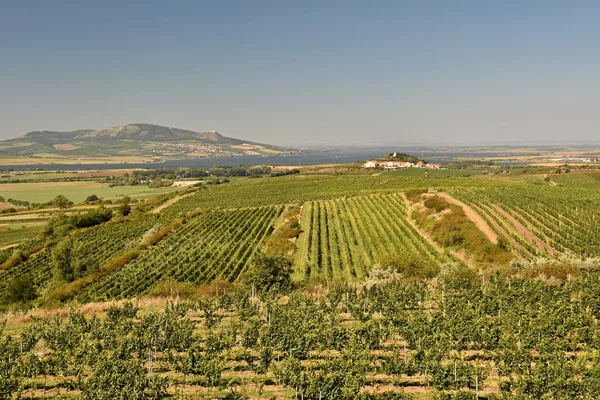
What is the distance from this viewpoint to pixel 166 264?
56.9 m

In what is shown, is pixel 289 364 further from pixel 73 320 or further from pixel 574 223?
pixel 574 223

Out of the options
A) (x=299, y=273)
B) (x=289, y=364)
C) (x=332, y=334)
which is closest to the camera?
(x=289, y=364)

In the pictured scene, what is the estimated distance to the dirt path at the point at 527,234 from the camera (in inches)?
2025

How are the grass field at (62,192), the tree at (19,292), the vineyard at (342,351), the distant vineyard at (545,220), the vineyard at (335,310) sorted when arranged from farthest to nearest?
the grass field at (62,192), the distant vineyard at (545,220), the tree at (19,292), the vineyard at (335,310), the vineyard at (342,351)

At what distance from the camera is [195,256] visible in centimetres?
5981

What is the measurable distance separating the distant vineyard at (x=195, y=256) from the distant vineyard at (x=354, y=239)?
29.5 feet

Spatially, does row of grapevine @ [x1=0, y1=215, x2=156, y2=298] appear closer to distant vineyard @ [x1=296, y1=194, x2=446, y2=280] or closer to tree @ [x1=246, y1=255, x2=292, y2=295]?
tree @ [x1=246, y1=255, x2=292, y2=295]

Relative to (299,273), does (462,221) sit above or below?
above

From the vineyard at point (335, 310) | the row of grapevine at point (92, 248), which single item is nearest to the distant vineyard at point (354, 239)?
the vineyard at point (335, 310)

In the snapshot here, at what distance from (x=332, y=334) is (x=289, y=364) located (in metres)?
5.69

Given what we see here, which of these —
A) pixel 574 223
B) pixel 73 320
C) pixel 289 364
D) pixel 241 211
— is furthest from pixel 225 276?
pixel 574 223

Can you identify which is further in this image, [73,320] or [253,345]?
[73,320]

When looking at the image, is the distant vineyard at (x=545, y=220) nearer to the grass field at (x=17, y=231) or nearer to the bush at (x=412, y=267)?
the bush at (x=412, y=267)

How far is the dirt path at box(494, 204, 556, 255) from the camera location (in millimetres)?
51438
